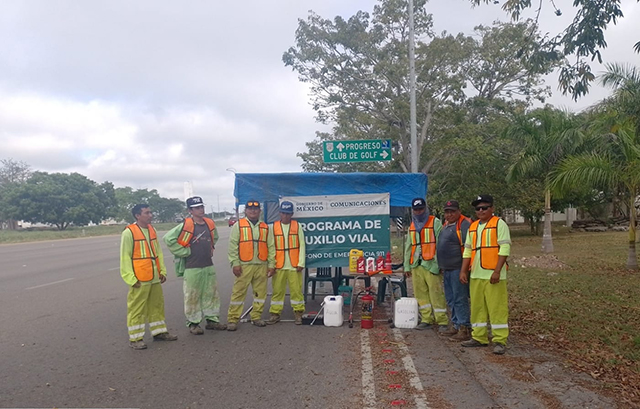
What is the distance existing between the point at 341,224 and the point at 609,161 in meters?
7.21

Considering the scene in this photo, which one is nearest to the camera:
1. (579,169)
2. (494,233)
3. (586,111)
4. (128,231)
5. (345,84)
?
(494,233)

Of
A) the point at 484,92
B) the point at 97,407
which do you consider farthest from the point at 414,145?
the point at 484,92

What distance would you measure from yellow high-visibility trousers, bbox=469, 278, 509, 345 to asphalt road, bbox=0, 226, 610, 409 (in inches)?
9.7

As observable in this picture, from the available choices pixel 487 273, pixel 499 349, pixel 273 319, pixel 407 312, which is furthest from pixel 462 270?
pixel 273 319

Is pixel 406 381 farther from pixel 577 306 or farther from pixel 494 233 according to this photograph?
pixel 577 306

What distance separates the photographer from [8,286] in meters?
11.8

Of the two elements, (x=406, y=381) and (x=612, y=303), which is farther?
(x=612, y=303)

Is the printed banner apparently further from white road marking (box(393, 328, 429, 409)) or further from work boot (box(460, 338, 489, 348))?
work boot (box(460, 338, 489, 348))

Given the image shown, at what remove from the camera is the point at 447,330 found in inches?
274

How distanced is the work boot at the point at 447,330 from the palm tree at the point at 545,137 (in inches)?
339

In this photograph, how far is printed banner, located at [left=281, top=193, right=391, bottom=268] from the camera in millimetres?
8398

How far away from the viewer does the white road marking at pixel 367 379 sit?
4.43 meters

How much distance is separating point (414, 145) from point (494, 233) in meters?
7.65

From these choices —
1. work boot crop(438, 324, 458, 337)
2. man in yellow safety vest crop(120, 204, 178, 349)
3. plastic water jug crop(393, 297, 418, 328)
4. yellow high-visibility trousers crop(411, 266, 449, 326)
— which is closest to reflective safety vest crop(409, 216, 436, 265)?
yellow high-visibility trousers crop(411, 266, 449, 326)
